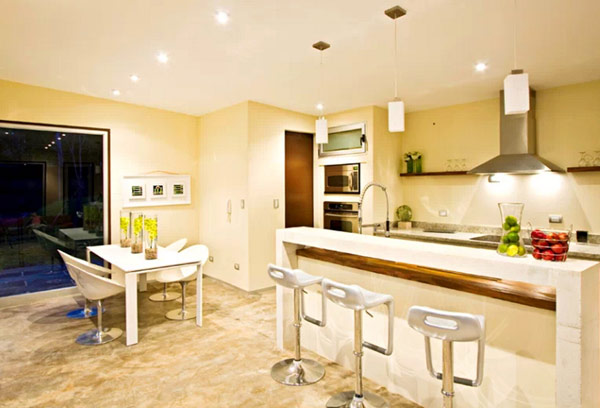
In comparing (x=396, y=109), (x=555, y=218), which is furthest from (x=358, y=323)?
(x=555, y=218)

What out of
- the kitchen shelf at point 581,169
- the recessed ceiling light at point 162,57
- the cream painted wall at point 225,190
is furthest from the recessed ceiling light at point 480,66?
the recessed ceiling light at point 162,57

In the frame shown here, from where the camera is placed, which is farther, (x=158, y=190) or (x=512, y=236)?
(x=158, y=190)

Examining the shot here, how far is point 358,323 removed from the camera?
2.55 metres

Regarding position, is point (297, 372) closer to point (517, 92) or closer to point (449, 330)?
point (449, 330)

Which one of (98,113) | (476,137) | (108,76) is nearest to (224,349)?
(108,76)

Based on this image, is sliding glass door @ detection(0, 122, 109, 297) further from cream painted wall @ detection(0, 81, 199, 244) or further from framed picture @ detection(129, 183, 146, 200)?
framed picture @ detection(129, 183, 146, 200)

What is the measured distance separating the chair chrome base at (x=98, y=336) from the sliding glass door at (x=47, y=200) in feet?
5.62

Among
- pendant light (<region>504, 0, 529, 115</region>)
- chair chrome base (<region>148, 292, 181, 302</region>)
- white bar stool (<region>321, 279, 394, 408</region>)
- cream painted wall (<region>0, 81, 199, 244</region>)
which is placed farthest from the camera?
chair chrome base (<region>148, 292, 181, 302</region>)

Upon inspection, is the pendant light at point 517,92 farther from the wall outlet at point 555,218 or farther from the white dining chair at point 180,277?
the white dining chair at point 180,277

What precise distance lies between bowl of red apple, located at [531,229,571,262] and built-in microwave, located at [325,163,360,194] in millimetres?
3496

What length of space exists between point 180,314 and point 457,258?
3.35 m

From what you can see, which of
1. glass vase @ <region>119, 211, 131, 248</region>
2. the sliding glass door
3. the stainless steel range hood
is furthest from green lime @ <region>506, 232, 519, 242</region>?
the sliding glass door

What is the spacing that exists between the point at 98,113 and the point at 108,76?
3.94ft

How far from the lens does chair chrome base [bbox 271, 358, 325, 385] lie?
2.94m
